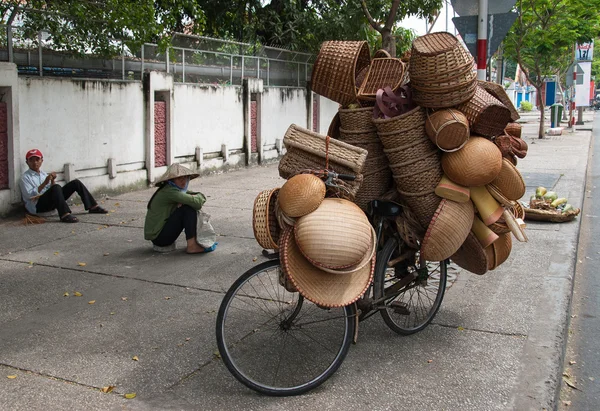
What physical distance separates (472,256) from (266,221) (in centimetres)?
178

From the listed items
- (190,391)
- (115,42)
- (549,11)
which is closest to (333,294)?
(190,391)

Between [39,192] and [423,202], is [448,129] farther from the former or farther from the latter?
[39,192]

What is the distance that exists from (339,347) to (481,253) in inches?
56.6

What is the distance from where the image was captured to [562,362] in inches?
182

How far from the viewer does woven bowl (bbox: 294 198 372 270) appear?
12.3 feet

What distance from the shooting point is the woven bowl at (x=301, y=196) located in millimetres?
3812

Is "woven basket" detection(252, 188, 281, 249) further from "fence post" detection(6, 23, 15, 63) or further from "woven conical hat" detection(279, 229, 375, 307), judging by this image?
"fence post" detection(6, 23, 15, 63)

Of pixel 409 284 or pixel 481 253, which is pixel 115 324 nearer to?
pixel 409 284

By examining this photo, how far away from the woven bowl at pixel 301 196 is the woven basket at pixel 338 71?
1.13 meters

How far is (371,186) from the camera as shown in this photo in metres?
4.75

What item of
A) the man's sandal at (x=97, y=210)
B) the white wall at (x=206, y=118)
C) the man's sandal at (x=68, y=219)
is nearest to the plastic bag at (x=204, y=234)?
the man's sandal at (x=68, y=219)

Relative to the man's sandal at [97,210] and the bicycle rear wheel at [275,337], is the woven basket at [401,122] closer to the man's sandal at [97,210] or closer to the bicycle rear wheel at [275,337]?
the bicycle rear wheel at [275,337]

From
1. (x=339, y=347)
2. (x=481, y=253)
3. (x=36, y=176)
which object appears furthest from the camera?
(x=36, y=176)

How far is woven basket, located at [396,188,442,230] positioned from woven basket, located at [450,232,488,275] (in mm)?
410
